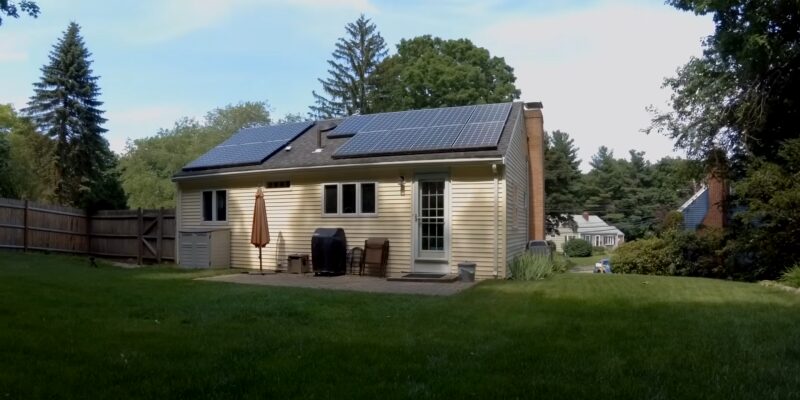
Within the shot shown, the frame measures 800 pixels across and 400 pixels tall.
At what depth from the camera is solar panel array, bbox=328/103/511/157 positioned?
1430 centimetres

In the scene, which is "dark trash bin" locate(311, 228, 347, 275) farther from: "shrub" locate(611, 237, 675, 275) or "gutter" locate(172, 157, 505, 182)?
"shrub" locate(611, 237, 675, 275)

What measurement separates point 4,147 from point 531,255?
29027mm

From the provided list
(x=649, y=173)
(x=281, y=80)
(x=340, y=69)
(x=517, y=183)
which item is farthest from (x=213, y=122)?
(x=517, y=183)

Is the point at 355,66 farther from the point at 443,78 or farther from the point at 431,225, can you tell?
the point at 431,225

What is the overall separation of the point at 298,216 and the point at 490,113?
5.91 m

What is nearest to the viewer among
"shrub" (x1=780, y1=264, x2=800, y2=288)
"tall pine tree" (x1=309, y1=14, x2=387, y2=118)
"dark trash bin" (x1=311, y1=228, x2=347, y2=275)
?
"shrub" (x1=780, y1=264, x2=800, y2=288)

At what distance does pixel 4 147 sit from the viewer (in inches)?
1211

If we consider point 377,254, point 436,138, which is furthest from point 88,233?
point 436,138

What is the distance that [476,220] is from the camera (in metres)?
13.9

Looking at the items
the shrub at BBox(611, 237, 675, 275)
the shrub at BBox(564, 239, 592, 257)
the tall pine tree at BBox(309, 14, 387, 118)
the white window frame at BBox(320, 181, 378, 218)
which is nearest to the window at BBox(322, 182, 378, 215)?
the white window frame at BBox(320, 181, 378, 218)

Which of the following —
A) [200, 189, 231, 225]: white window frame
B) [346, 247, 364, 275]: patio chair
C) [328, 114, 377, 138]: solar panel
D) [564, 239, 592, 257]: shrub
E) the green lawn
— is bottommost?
[564, 239, 592, 257]: shrub

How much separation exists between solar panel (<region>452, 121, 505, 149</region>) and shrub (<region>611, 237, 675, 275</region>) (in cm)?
678

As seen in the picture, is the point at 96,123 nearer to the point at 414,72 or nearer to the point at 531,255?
the point at 414,72

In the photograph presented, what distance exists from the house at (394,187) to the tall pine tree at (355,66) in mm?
22773
